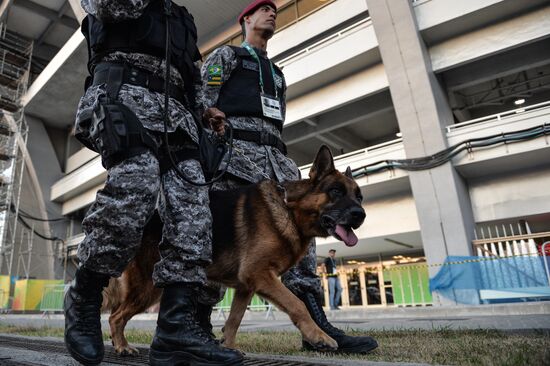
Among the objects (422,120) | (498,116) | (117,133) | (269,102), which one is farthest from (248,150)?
(498,116)

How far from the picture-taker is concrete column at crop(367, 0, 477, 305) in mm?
10383

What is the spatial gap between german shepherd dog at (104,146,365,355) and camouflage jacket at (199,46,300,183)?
0.97 ft

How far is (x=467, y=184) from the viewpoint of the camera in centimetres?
1142

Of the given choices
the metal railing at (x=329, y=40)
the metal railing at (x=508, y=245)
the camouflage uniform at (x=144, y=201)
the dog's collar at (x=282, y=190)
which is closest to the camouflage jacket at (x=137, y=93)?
the camouflage uniform at (x=144, y=201)

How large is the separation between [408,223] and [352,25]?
633 centimetres

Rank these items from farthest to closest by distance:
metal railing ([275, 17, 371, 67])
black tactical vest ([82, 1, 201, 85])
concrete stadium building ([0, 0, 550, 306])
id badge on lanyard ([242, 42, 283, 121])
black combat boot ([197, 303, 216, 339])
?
metal railing ([275, 17, 371, 67]) → concrete stadium building ([0, 0, 550, 306]) → id badge on lanyard ([242, 42, 283, 121]) → black combat boot ([197, 303, 216, 339]) → black tactical vest ([82, 1, 201, 85])

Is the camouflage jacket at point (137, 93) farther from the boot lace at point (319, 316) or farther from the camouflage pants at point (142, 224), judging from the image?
the boot lace at point (319, 316)

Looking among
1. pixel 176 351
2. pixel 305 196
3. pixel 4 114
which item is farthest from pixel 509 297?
pixel 4 114

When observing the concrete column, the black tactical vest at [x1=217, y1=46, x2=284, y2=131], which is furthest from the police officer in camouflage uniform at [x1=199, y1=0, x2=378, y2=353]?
the concrete column

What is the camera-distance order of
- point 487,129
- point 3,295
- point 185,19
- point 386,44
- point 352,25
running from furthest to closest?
1. point 3,295
2. point 352,25
3. point 386,44
4. point 487,129
5. point 185,19

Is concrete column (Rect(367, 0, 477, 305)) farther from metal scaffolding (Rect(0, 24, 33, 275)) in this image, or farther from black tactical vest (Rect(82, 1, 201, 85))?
metal scaffolding (Rect(0, 24, 33, 275))

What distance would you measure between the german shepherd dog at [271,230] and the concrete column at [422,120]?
29.7ft

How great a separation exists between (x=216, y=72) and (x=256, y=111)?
374 millimetres

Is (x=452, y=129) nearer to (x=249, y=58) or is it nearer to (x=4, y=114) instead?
(x=249, y=58)
